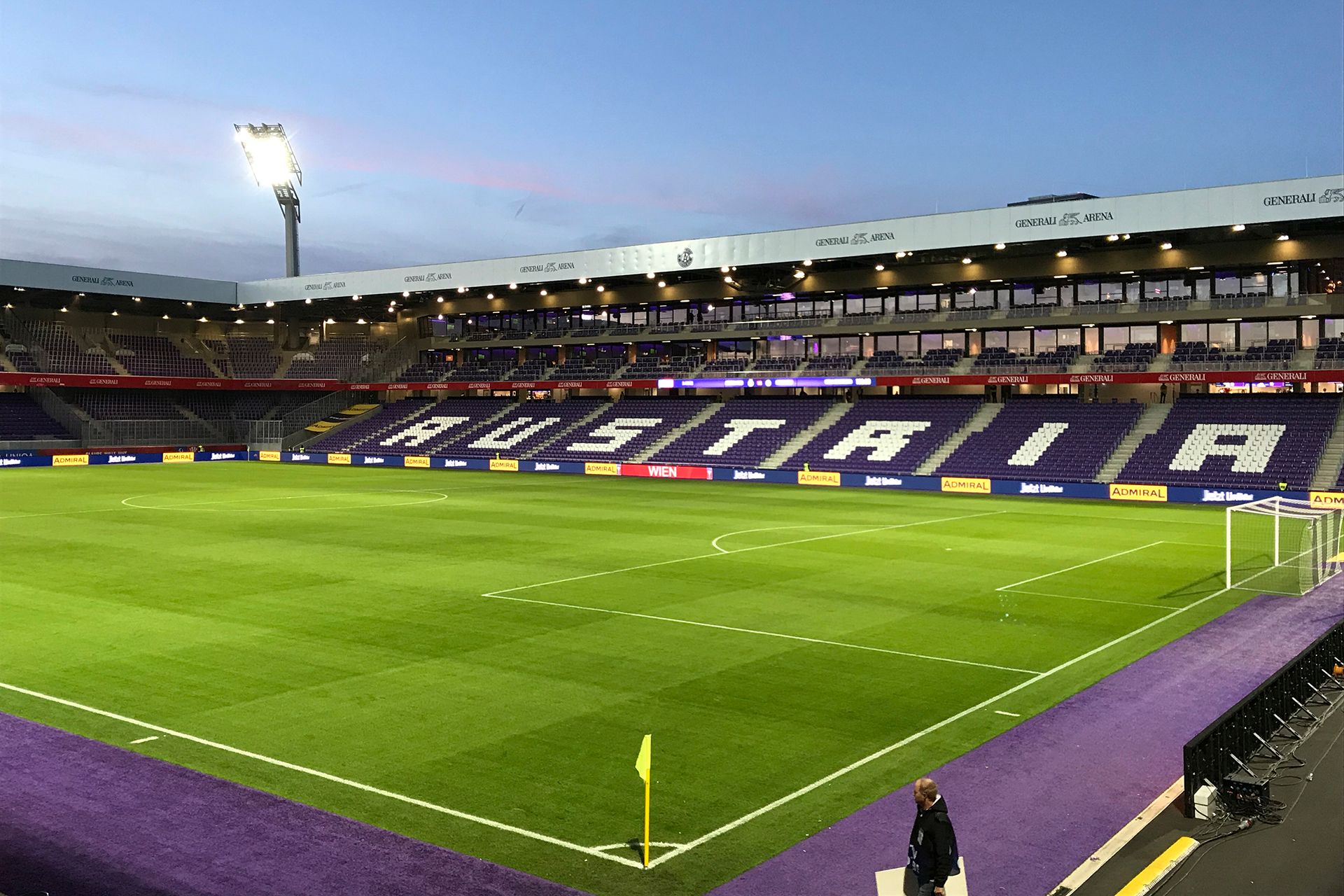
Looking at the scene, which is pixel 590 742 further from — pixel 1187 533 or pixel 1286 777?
pixel 1187 533

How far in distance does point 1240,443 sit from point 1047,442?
27.3 feet

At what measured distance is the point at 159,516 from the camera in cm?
3662

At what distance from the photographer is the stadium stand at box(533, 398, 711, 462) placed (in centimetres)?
6412

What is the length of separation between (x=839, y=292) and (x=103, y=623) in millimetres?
52977

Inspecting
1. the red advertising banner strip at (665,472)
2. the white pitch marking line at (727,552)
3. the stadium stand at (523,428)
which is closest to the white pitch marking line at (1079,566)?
the white pitch marking line at (727,552)

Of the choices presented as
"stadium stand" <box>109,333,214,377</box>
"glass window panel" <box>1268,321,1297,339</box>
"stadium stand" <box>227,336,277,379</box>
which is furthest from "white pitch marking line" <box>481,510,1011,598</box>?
"stadium stand" <box>227,336,277,379</box>

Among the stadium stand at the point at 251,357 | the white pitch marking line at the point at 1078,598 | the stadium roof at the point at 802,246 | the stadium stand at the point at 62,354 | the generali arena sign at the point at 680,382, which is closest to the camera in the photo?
the white pitch marking line at the point at 1078,598

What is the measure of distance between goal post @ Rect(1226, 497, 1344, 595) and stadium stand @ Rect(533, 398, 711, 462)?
122ft

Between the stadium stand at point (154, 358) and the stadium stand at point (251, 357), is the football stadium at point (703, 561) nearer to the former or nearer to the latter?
the stadium stand at point (154, 358)

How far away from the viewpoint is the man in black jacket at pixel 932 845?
7680 millimetres

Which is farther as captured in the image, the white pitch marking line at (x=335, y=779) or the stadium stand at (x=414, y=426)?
the stadium stand at (x=414, y=426)

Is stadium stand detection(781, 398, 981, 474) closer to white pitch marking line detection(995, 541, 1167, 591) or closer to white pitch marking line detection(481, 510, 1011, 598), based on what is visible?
white pitch marking line detection(481, 510, 1011, 598)

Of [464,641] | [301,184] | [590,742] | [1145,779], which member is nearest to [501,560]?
[464,641]

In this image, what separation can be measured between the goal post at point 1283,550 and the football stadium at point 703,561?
0.21 metres
